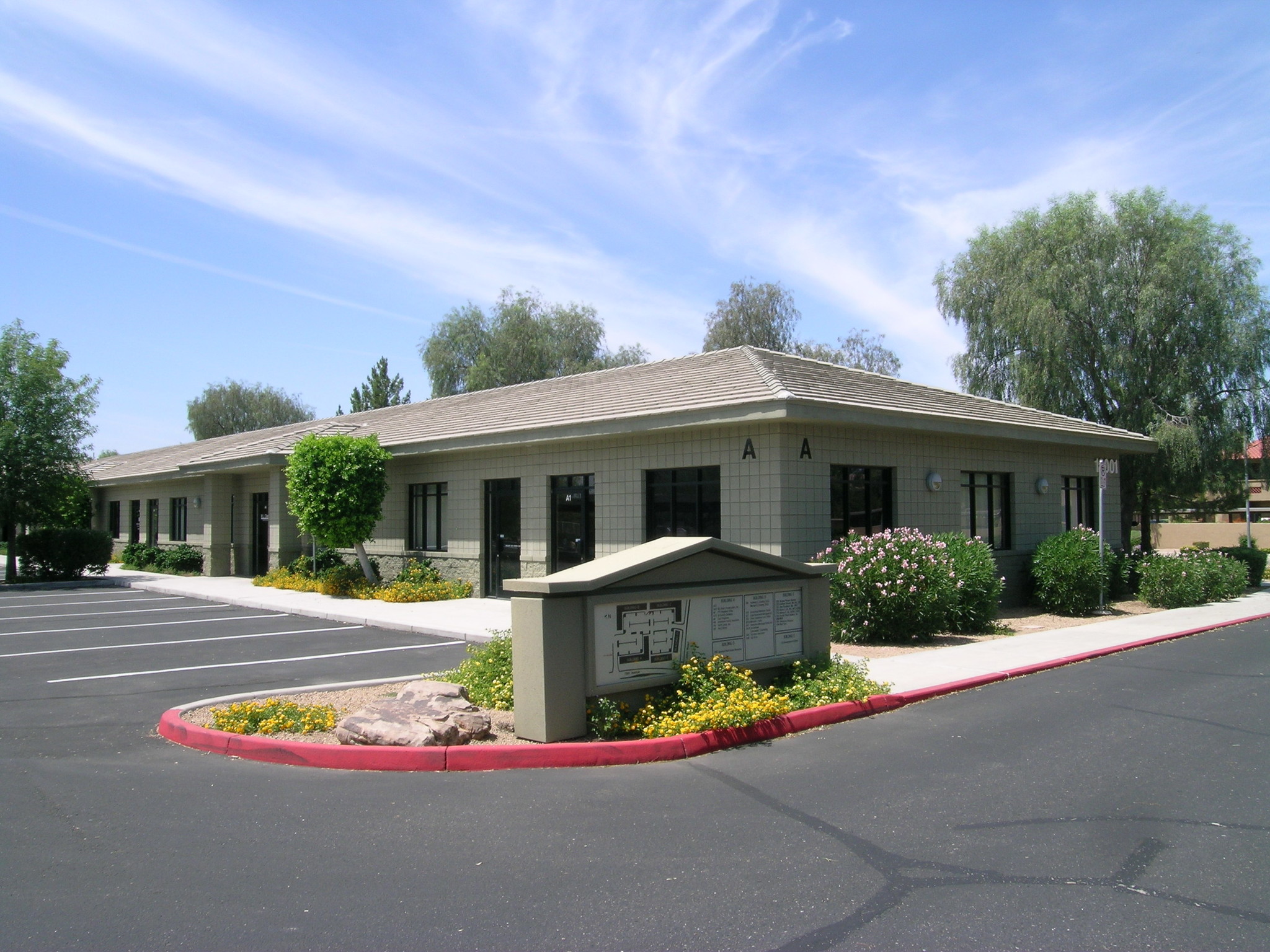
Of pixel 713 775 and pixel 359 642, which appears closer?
pixel 713 775

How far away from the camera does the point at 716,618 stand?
8930 millimetres

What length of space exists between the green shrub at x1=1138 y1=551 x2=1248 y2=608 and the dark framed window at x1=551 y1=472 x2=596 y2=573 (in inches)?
446

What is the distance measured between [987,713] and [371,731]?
224 inches

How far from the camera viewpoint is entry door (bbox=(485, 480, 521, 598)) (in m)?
19.3

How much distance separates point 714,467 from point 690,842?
1013cm

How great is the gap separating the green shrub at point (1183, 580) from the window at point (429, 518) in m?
14.7

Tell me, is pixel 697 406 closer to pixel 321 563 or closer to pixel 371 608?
pixel 371 608

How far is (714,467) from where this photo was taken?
15281 mm

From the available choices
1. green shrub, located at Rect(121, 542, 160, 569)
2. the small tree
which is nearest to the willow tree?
the small tree

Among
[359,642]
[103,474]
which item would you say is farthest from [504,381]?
[359,642]

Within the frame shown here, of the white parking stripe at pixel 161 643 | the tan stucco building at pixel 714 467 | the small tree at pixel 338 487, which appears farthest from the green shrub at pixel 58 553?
the white parking stripe at pixel 161 643

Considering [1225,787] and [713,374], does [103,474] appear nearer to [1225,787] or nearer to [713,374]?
[713,374]

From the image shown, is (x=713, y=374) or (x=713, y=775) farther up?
(x=713, y=374)

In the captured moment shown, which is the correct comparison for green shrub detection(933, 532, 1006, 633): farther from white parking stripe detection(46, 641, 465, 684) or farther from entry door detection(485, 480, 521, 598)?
entry door detection(485, 480, 521, 598)
